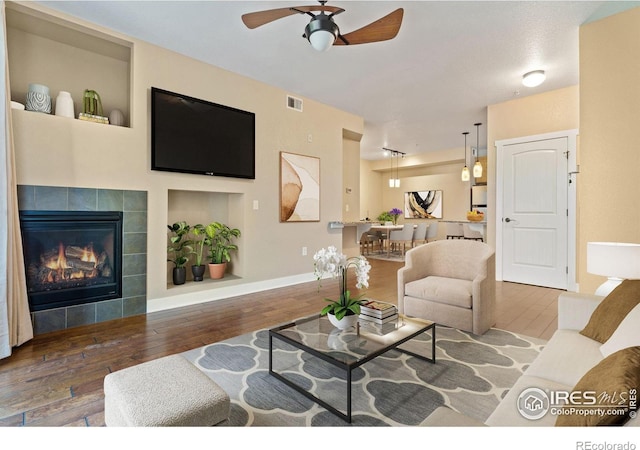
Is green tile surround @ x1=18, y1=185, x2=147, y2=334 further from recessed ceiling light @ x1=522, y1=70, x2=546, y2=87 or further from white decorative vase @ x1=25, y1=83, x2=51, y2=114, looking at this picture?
recessed ceiling light @ x1=522, y1=70, x2=546, y2=87

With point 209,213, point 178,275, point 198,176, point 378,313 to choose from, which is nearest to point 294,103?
point 198,176

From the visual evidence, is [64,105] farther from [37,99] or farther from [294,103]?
[294,103]

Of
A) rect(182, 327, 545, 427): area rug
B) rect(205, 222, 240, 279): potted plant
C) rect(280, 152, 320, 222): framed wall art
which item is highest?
rect(280, 152, 320, 222): framed wall art

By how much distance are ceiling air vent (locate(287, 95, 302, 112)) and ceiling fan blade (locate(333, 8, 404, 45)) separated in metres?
1.99

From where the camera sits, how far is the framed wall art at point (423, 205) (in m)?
9.79

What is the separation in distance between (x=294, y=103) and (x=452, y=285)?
340 centimetres

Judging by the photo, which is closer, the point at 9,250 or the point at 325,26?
the point at 9,250

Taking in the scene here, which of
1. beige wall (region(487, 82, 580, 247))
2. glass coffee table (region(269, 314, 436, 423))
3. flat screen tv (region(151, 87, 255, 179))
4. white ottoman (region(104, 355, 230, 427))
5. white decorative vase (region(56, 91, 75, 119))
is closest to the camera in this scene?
white ottoman (region(104, 355, 230, 427))

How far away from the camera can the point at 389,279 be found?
498 centimetres

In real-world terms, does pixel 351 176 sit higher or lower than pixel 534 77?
lower

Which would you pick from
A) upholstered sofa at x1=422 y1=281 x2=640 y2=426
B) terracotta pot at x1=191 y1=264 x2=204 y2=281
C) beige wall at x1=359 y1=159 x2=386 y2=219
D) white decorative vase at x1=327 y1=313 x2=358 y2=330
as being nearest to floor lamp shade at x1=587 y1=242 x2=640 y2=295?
upholstered sofa at x1=422 y1=281 x2=640 y2=426

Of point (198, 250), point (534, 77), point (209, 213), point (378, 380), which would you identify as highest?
point (534, 77)

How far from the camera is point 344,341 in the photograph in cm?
182

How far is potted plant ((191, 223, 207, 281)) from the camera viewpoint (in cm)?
386
